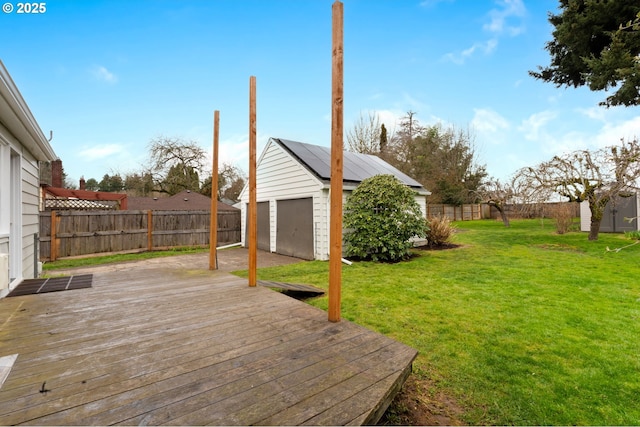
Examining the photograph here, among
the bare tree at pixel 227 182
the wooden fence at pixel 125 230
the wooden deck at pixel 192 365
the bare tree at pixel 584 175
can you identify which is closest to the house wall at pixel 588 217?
the bare tree at pixel 584 175

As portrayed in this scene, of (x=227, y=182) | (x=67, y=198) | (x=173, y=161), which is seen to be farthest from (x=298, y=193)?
(x=227, y=182)

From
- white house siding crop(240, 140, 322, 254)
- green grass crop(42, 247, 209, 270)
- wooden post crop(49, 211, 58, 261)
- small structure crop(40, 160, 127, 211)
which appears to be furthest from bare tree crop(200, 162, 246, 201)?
wooden post crop(49, 211, 58, 261)

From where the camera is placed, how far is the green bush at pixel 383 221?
292 inches

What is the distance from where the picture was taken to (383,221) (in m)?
7.43

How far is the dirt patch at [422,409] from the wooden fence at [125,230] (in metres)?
10.4

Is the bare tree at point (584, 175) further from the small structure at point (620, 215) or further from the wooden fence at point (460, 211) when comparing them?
the wooden fence at point (460, 211)

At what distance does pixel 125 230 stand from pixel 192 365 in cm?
985

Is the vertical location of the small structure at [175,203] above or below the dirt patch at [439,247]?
above

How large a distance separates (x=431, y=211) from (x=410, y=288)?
61.2 ft

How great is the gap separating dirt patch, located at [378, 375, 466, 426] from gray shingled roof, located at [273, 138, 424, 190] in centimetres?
593

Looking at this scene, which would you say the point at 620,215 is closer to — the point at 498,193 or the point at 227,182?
the point at 498,193

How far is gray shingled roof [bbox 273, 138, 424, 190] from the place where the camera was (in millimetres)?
8320

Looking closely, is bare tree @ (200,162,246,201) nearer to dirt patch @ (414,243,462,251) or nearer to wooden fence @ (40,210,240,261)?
wooden fence @ (40,210,240,261)

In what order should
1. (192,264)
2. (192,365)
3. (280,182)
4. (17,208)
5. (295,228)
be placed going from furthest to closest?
(280,182) < (295,228) < (192,264) < (17,208) < (192,365)
